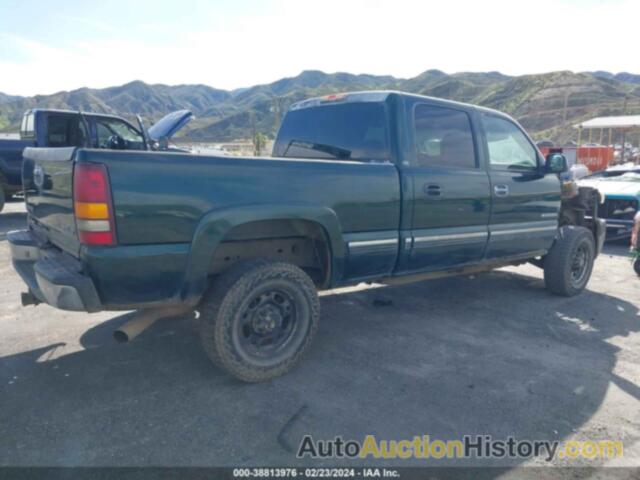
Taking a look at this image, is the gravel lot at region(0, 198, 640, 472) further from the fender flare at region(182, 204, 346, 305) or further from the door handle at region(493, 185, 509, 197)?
the door handle at region(493, 185, 509, 197)

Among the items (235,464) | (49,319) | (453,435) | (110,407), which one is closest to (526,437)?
(453,435)

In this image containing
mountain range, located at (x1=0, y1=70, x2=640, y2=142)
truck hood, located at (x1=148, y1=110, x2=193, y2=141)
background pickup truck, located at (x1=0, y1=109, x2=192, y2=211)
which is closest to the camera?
truck hood, located at (x1=148, y1=110, x2=193, y2=141)

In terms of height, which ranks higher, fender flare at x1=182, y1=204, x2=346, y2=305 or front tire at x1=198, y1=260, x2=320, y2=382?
fender flare at x1=182, y1=204, x2=346, y2=305

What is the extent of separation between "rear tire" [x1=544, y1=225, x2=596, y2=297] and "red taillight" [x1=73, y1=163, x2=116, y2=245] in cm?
458

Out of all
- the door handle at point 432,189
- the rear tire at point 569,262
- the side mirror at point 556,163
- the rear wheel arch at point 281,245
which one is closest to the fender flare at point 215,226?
the rear wheel arch at point 281,245

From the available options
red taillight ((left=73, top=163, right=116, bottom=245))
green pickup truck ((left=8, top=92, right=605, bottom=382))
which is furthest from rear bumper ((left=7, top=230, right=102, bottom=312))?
red taillight ((left=73, top=163, right=116, bottom=245))

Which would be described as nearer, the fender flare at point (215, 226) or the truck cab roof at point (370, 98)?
the fender flare at point (215, 226)

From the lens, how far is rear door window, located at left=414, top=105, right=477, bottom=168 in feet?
13.0

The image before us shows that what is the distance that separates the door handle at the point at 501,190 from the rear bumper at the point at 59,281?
3456 mm

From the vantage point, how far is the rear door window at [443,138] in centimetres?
396

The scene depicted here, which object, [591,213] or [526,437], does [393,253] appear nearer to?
[526,437]

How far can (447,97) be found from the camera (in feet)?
258

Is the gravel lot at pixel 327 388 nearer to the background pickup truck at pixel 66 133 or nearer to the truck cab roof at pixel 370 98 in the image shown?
the truck cab roof at pixel 370 98

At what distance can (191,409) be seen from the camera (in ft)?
9.43
